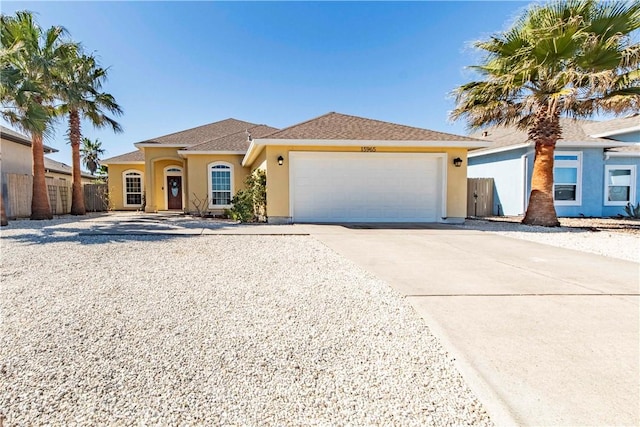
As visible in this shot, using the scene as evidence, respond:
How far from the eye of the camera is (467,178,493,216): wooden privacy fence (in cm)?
1530

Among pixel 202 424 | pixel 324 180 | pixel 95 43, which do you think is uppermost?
pixel 95 43

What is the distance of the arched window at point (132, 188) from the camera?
1952cm

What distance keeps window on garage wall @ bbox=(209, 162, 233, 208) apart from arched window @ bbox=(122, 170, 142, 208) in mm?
7404

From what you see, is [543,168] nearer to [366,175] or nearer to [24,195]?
[366,175]

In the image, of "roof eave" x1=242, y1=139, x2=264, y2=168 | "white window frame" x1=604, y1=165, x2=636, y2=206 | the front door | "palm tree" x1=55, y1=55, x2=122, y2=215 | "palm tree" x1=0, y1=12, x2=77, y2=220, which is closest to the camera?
"palm tree" x1=0, y1=12, x2=77, y2=220

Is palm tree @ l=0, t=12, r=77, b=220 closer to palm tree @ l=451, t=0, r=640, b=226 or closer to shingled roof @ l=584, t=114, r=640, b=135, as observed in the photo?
palm tree @ l=451, t=0, r=640, b=226

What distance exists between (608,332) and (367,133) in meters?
9.50

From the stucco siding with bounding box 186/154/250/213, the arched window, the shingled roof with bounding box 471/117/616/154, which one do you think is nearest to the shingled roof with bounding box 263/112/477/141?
the shingled roof with bounding box 471/117/616/154

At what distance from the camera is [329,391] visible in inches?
79.6

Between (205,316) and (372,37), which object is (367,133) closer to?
(372,37)

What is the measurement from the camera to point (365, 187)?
11305 millimetres

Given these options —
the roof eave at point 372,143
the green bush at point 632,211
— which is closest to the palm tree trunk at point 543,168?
the roof eave at point 372,143

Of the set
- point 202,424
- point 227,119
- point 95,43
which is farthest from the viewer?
point 227,119

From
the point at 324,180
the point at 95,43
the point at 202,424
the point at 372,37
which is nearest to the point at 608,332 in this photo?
the point at 202,424
